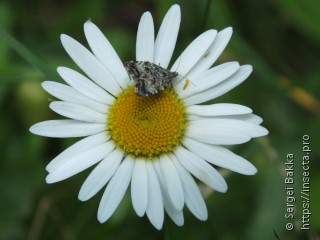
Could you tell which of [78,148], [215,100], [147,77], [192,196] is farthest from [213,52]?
[215,100]

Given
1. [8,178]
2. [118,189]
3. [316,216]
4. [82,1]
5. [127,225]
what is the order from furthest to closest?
[82,1] < [8,178] < [127,225] < [316,216] < [118,189]

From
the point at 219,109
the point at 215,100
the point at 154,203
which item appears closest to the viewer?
the point at 154,203

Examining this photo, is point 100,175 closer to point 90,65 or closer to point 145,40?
point 90,65

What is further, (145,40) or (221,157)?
(145,40)

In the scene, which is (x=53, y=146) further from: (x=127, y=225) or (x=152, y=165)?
(x=152, y=165)

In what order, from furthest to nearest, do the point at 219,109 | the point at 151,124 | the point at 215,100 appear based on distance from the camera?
the point at 215,100
the point at 151,124
the point at 219,109

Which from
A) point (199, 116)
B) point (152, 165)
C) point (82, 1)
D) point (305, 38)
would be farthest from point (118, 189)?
point (305, 38)
